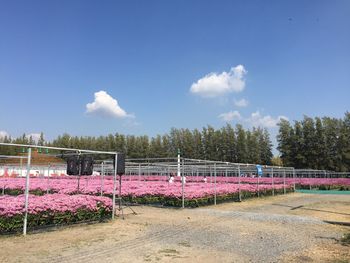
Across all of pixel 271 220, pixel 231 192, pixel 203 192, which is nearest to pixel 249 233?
pixel 271 220

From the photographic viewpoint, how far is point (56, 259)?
21.0 ft

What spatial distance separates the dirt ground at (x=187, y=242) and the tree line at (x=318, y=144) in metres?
35.9

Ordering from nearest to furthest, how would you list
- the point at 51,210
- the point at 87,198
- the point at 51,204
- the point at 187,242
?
1. the point at 187,242
2. the point at 51,210
3. the point at 51,204
4. the point at 87,198

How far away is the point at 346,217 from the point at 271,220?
3.11 m

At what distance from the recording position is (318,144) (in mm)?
44812

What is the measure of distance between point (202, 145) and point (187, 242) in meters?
43.9

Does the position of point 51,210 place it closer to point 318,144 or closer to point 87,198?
point 87,198

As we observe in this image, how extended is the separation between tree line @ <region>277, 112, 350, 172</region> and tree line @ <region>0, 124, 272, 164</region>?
3.55 m

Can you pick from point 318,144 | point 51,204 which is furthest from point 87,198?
point 318,144

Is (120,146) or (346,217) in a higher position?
(120,146)

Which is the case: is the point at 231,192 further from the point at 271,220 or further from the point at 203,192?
the point at 271,220

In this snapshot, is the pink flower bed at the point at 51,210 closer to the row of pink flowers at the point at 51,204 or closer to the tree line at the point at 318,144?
the row of pink flowers at the point at 51,204

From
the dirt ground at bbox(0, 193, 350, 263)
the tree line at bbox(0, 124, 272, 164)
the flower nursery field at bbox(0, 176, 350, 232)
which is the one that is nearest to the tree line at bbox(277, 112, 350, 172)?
the tree line at bbox(0, 124, 272, 164)

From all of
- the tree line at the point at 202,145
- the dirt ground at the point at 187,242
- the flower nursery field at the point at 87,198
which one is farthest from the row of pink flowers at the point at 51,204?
the tree line at the point at 202,145
